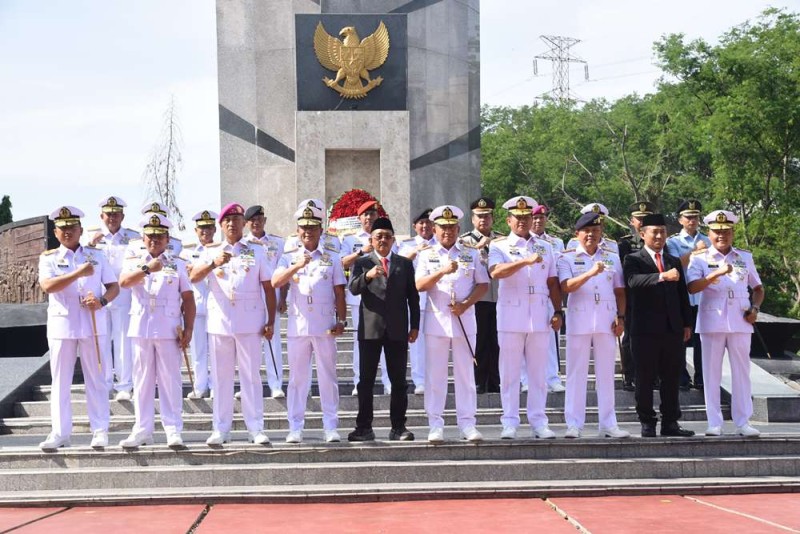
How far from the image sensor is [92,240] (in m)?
12.6

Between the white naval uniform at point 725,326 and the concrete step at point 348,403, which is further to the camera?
the concrete step at point 348,403

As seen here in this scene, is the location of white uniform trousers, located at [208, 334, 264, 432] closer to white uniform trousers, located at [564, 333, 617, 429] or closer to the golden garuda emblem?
white uniform trousers, located at [564, 333, 617, 429]

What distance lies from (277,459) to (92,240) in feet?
13.0

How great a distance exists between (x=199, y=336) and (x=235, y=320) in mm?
2486

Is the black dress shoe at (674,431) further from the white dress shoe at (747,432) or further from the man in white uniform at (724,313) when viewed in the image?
the white dress shoe at (747,432)

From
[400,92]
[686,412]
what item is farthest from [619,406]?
[400,92]

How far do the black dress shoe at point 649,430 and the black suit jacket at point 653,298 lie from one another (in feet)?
2.83

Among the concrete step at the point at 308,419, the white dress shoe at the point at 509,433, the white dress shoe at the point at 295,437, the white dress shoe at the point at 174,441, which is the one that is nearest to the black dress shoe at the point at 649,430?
the white dress shoe at the point at 509,433

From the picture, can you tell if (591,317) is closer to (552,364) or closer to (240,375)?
(552,364)

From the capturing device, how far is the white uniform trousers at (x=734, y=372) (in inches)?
432

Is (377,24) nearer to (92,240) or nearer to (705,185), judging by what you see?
(92,240)

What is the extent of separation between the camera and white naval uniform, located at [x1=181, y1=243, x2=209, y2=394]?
497 inches

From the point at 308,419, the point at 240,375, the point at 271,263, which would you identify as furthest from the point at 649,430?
the point at 271,263

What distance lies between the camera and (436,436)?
10.2 metres
